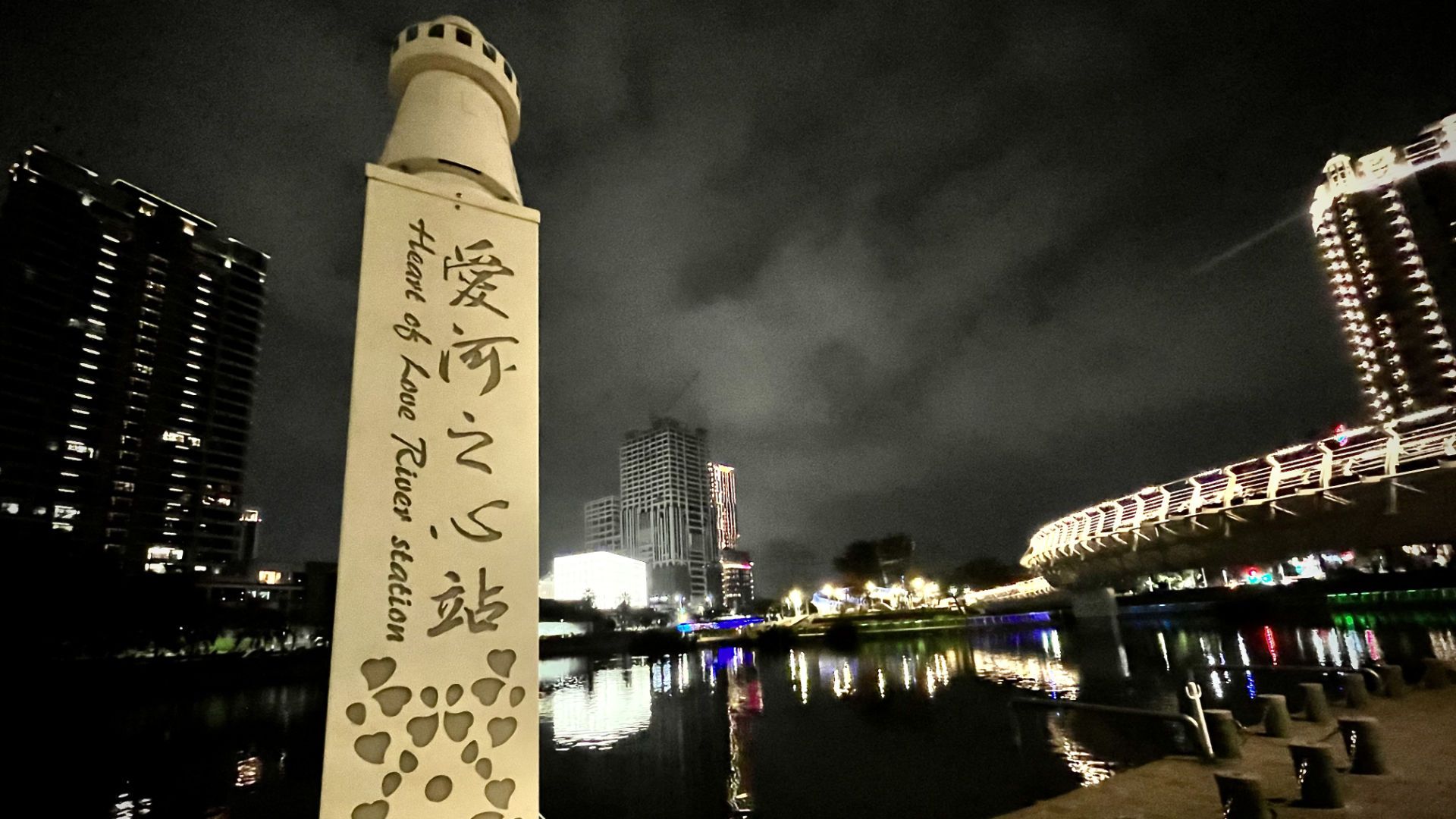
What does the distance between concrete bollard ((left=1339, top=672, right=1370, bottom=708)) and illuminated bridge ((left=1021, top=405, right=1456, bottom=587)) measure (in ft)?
45.7

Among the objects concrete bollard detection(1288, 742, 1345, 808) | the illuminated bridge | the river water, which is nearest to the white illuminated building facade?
the river water

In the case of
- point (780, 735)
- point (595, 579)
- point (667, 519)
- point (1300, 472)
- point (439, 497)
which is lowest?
point (780, 735)

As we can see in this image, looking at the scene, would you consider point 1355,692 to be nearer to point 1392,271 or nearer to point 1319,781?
point 1319,781

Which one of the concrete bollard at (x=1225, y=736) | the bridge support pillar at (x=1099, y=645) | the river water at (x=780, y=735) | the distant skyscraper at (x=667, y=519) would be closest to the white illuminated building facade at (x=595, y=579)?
the distant skyscraper at (x=667, y=519)

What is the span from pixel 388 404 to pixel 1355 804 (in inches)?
397

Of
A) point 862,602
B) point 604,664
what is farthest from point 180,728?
point 862,602

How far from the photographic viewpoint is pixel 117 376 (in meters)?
104

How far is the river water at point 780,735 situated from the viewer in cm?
1516

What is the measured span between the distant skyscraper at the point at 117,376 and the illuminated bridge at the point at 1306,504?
118 meters

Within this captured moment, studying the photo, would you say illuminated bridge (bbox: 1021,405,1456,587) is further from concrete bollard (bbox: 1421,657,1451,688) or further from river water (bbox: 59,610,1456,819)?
concrete bollard (bbox: 1421,657,1451,688)

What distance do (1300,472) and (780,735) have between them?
2097 centimetres

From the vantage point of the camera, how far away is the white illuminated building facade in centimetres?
11225

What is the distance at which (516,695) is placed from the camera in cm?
282

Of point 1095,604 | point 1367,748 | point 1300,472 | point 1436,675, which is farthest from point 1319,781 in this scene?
point 1095,604
